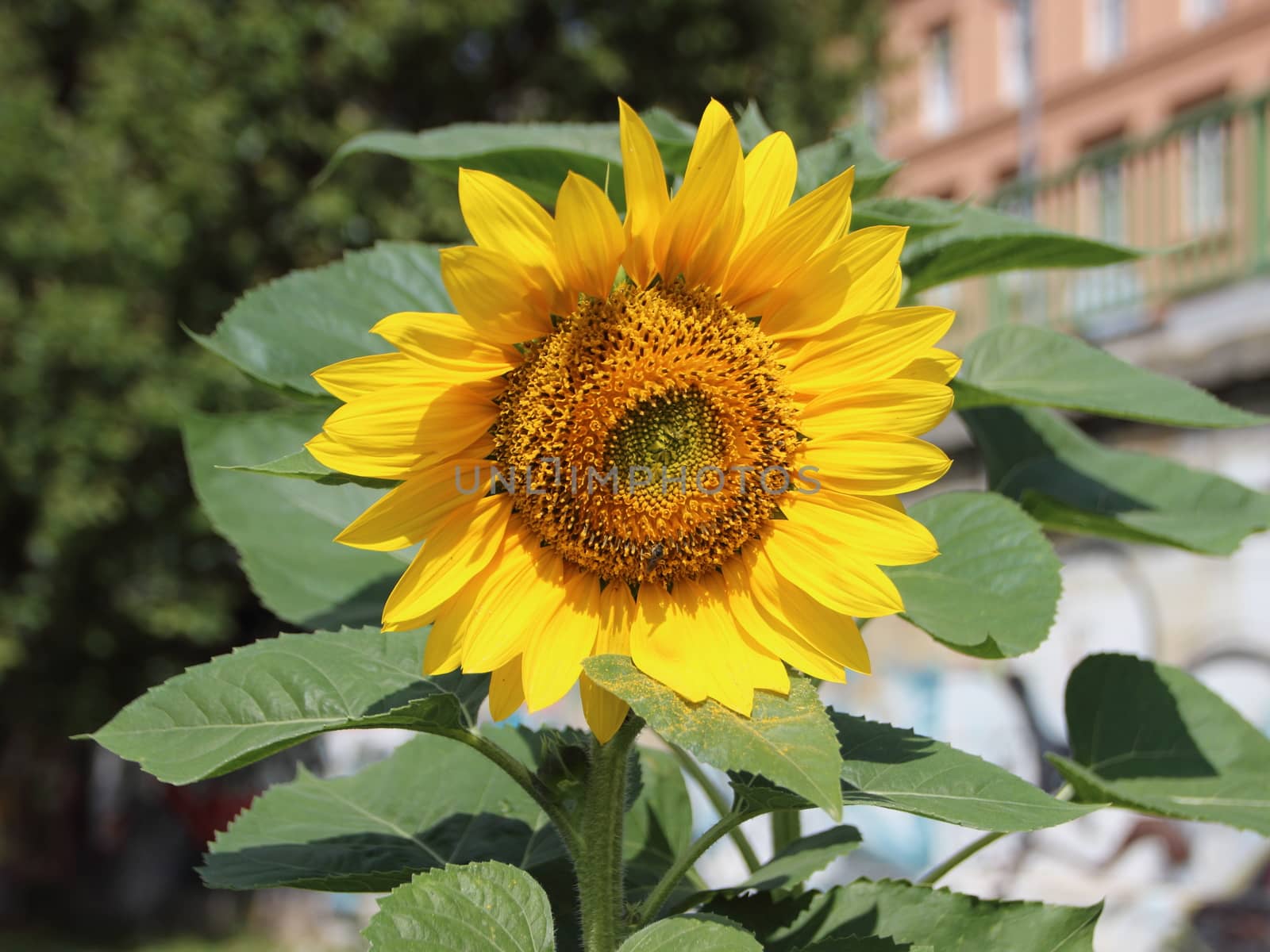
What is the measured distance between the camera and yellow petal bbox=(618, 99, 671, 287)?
2.23ft

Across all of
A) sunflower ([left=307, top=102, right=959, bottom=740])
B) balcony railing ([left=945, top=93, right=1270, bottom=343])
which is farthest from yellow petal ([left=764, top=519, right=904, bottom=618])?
balcony railing ([left=945, top=93, right=1270, bottom=343])

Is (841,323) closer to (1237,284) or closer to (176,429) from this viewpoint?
(1237,284)

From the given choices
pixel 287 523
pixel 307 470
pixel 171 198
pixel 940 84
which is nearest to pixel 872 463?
pixel 307 470

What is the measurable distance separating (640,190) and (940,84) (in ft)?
67.9

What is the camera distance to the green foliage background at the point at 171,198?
6.88 m

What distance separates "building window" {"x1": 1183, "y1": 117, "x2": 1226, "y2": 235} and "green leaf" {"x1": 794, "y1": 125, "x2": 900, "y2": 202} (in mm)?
4997

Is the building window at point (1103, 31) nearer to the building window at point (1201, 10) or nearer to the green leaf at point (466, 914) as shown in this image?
the building window at point (1201, 10)

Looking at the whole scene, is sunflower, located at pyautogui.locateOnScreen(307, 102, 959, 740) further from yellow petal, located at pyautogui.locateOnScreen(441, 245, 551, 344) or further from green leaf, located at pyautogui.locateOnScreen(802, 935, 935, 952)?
green leaf, located at pyautogui.locateOnScreen(802, 935, 935, 952)

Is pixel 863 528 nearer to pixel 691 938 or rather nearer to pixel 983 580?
pixel 983 580

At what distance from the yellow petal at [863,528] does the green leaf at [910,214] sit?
0.21 meters

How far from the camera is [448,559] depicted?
74cm

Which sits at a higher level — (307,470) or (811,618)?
(307,470)

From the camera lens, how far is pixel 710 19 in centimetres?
816

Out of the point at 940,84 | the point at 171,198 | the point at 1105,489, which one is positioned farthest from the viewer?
the point at 940,84
